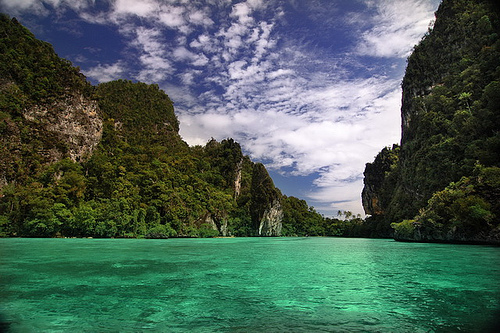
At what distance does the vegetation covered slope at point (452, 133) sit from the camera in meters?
28.2

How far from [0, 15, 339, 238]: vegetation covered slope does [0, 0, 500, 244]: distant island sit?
24 cm

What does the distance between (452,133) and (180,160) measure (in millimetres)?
68530

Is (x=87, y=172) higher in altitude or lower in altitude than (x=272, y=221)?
higher

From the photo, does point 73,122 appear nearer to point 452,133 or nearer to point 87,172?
point 87,172

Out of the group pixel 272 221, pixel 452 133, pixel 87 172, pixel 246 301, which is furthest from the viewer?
pixel 272 221

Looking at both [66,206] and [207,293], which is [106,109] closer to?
[66,206]

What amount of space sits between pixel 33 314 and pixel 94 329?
6.72ft

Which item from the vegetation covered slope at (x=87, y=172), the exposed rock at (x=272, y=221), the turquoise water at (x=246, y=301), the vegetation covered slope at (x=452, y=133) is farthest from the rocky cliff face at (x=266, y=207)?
the turquoise water at (x=246, y=301)

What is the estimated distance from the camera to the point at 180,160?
3415 inches

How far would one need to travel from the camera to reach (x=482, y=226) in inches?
1036

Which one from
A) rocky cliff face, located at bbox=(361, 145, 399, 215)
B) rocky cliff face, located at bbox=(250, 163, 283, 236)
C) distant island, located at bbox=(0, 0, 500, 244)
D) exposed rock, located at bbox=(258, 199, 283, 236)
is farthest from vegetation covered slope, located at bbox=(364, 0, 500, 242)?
rocky cliff face, located at bbox=(250, 163, 283, 236)

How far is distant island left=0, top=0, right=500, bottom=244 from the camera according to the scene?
34.9 m

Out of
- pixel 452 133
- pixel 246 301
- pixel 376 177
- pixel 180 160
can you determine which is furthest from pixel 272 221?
pixel 246 301

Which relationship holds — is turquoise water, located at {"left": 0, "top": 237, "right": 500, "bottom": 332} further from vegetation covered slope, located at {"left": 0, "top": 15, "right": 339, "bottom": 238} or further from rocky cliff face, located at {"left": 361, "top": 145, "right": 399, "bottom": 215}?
rocky cliff face, located at {"left": 361, "top": 145, "right": 399, "bottom": 215}
